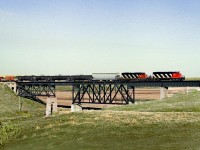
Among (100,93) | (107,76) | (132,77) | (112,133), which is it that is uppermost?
(107,76)

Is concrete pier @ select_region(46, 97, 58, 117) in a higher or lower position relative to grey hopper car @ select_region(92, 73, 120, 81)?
lower

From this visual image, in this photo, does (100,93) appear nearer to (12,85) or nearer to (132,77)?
(132,77)

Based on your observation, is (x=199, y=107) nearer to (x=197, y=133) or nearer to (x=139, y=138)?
(x=197, y=133)

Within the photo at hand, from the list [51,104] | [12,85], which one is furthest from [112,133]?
[12,85]

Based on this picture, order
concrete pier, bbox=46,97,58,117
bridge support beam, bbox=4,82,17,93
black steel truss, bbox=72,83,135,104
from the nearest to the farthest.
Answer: black steel truss, bbox=72,83,135,104 < concrete pier, bbox=46,97,58,117 < bridge support beam, bbox=4,82,17,93

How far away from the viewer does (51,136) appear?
4391 cm

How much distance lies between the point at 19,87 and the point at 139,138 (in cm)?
8394

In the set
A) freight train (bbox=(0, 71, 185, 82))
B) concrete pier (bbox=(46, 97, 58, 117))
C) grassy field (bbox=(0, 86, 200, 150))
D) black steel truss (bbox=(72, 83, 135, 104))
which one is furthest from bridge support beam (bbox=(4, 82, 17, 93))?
Result: grassy field (bbox=(0, 86, 200, 150))

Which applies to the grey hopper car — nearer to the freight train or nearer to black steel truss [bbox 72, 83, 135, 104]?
the freight train

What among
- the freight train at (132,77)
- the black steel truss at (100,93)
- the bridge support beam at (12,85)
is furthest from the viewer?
the bridge support beam at (12,85)

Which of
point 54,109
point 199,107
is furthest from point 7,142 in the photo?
point 54,109

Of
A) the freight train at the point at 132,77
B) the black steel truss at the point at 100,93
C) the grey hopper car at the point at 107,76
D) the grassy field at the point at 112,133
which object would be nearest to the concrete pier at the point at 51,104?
the black steel truss at the point at 100,93

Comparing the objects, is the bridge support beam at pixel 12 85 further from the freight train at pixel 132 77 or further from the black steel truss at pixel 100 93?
the black steel truss at pixel 100 93

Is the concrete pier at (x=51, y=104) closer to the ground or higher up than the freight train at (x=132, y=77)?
closer to the ground
